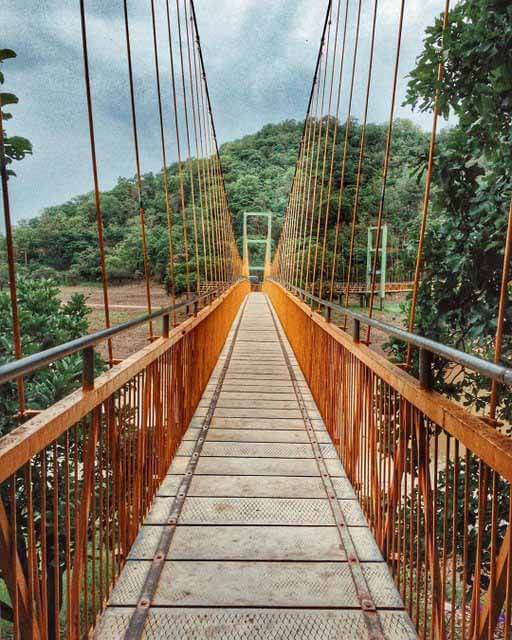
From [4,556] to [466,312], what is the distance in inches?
111

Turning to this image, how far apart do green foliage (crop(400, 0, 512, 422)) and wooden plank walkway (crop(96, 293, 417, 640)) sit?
39.1 inches

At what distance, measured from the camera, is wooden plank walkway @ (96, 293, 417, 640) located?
4.58ft

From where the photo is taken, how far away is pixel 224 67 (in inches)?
1751

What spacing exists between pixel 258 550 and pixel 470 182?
7.54 ft

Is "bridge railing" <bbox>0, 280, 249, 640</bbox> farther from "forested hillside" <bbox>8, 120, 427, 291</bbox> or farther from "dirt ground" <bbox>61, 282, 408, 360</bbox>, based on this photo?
"dirt ground" <bbox>61, 282, 408, 360</bbox>

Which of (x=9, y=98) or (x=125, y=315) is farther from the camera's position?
(x=125, y=315)

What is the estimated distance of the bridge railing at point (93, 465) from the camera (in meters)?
0.96

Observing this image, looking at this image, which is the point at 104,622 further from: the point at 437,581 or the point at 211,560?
the point at 437,581

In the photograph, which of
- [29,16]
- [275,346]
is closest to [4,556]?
[29,16]

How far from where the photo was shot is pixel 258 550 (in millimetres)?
1751

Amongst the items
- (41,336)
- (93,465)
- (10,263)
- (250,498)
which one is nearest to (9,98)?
(10,263)

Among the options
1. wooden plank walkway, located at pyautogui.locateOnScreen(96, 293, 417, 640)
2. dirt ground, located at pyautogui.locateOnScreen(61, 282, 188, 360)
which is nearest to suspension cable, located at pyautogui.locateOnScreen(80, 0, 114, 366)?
wooden plank walkway, located at pyautogui.locateOnScreen(96, 293, 417, 640)

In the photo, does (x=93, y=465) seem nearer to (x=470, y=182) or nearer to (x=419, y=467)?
(x=419, y=467)

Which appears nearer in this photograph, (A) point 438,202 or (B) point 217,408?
(A) point 438,202
